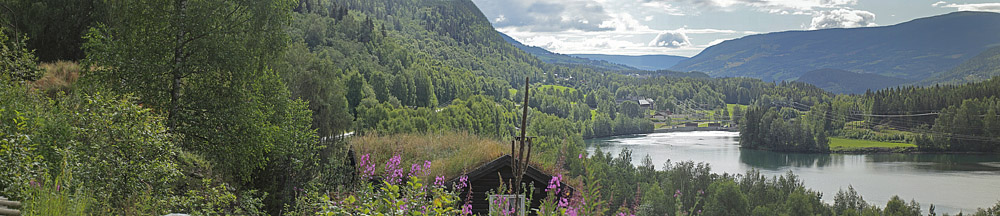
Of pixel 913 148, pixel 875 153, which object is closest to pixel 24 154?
pixel 875 153

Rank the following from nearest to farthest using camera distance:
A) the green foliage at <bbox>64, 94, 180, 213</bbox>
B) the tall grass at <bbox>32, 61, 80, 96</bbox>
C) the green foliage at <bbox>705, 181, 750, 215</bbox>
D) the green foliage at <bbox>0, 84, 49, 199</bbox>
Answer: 1. the green foliage at <bbox>0, 84, 49, 199</bbox>
2. the green foliage at <bbox>64, 94, 180, 213</bbox>
3. the tall grass at <bbox>32, 61, 80, 96</bbox>
4. the green foliage at <bbox>705, 181, 750, 215</bbox>

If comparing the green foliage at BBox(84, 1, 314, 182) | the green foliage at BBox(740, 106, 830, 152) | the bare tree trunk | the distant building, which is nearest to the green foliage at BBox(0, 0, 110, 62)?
the green foliage at BBox(84, 1, 314, 182)

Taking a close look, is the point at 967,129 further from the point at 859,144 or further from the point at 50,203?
the point at 50,203

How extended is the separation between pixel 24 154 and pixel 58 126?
1.11 metres

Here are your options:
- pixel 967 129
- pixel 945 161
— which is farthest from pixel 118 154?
pixel 967 129

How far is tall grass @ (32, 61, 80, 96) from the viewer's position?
12.3 meters

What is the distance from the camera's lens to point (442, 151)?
9664 millimetres

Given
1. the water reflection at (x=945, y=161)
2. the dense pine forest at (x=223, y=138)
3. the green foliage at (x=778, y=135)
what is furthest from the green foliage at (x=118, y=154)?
the green foliage at (x=778, y=135)

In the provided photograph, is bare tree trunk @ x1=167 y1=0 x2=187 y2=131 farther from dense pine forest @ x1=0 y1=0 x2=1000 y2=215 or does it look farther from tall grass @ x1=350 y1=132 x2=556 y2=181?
tall grass @ x1=350 y1=132 x2=556 y2=181

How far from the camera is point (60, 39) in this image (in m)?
17.3

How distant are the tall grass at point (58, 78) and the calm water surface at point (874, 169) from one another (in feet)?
150

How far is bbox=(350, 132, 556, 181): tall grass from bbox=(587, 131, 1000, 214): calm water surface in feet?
135

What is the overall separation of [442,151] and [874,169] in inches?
2595

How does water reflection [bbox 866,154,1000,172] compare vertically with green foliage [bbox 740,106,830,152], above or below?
below
